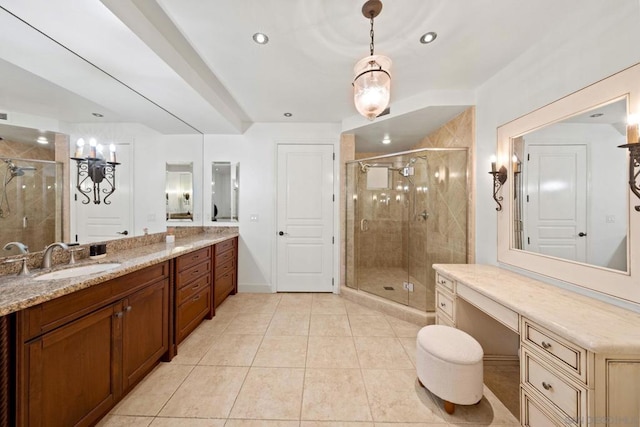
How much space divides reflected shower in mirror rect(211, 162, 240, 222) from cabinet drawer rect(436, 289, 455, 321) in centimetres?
295

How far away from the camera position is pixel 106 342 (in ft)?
4.40

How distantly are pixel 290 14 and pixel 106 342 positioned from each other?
7.80 ft

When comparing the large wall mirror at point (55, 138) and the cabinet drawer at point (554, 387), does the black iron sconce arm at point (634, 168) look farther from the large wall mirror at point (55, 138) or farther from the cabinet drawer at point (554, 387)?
the large wall mirror at point (55, 138)

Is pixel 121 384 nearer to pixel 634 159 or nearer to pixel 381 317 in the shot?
pixel 381 317

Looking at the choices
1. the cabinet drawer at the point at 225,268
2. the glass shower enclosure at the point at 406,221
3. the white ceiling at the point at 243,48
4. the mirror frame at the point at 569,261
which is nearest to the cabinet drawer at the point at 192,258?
the cabinet drawer at the point at 225,268

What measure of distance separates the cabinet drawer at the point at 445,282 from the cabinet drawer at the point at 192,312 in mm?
2399

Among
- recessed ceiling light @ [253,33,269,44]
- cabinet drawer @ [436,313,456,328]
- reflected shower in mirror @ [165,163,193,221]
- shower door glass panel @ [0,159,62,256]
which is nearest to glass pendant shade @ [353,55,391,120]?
recessed ceiling light @ [253,33,269,44]

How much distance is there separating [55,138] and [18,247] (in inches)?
32.2

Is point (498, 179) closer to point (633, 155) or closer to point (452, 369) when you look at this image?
point (633, 155)

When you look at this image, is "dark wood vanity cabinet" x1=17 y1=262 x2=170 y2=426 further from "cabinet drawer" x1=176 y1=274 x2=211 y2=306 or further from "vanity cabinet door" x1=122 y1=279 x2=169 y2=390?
"cabinet drawer" x1=176 y1=274 x2=211 y2=306

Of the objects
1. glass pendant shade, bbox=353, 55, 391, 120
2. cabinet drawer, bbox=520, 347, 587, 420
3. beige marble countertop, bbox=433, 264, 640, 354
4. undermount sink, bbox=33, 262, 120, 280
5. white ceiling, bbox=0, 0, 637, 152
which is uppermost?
white ceiling, bbox=0, 0, 637, 152

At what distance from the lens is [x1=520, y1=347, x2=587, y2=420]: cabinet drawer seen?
0.99m

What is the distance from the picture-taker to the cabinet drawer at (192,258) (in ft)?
6.76

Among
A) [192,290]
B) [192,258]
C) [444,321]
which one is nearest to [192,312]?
[192,290]
